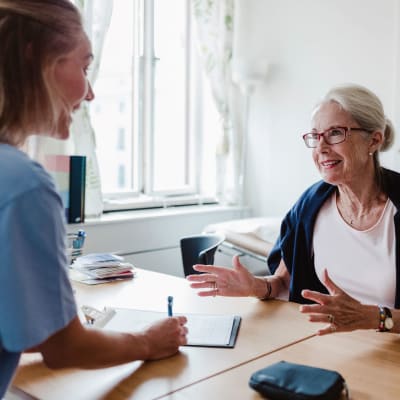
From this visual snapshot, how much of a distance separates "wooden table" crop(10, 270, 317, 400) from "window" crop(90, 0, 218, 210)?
167 cm

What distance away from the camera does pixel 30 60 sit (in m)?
0.88

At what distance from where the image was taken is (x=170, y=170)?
154 inches

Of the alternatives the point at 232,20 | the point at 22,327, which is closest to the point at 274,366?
the point at 22,327

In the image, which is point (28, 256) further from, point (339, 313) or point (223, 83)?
point (223, 83)

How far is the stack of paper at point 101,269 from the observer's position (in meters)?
2.04

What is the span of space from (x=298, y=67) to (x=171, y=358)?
9.19 feet

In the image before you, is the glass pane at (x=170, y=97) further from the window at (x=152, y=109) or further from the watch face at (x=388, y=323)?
the watch face at (x=388, y=323)

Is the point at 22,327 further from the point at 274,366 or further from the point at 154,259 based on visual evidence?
the point at 154,259

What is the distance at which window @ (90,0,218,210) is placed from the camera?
11.4 feet

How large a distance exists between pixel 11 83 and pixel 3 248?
0.89 feet

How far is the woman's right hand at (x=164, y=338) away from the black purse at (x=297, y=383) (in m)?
0.24

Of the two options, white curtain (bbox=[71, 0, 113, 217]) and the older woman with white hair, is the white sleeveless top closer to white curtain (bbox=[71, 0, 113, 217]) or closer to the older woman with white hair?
the older woman with white hair

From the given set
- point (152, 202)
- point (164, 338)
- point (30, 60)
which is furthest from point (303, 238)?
point (152, 202)

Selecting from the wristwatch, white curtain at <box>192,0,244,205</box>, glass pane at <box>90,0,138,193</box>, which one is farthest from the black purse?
white curtain at <box>192,0,244,205</box>
